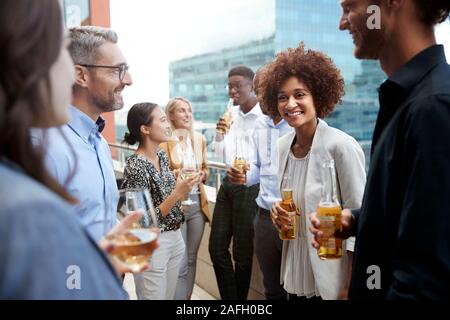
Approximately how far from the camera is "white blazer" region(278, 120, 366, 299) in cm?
136

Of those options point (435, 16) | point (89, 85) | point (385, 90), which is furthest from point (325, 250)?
point (89, 85)

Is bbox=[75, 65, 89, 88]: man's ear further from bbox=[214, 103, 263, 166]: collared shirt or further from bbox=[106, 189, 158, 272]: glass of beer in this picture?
bbox=[214, 103, 263, 166]: collared shirt

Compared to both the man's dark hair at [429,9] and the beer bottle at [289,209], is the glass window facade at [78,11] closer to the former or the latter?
the beer bottle at [289,209]

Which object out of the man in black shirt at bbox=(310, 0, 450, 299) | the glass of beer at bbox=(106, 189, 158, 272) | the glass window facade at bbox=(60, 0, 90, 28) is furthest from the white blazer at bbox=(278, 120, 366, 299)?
the glass window facade at bbox=(60, 0, 90, 28)

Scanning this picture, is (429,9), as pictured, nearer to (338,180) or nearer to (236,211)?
(338,180)

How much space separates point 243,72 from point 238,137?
1.70 feet

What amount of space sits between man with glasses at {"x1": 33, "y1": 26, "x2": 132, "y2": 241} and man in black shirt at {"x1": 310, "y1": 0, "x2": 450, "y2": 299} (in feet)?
2.54

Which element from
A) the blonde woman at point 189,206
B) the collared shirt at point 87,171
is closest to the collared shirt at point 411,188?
the collared shirt at point 87,171

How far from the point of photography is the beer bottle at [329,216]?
3.56 feet

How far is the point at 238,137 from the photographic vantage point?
2.13 meters

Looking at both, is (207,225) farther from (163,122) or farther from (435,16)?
(435,16)


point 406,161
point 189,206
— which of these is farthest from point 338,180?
point 189,206

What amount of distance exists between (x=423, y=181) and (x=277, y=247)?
117 centimetres
